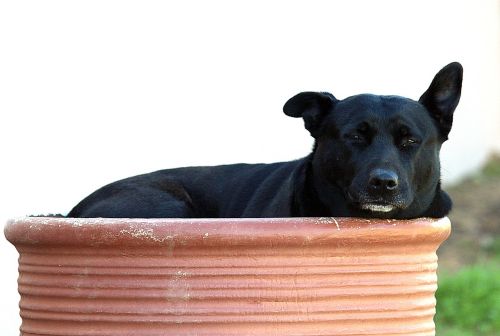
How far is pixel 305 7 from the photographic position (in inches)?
266

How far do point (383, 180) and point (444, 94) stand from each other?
617 mm

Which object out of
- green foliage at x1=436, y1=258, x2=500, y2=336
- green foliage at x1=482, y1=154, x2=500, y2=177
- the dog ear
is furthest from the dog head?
green foliage at x1=482, y1=154, x2=500, y2=177

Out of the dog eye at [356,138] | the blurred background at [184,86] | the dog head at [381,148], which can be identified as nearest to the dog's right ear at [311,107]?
the dog head at [381,148]

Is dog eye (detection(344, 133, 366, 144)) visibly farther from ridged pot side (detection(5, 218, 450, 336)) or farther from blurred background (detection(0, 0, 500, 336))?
blurred background (detection(0, 0, 500, 336))

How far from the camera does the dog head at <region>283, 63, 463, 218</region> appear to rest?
3.64m

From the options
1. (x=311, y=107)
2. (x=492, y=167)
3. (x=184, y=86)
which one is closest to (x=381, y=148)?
(x=311, y=107)

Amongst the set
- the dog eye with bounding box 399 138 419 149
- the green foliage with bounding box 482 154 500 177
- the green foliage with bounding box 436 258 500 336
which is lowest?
the green foliage with bounding box 436 258 500 336

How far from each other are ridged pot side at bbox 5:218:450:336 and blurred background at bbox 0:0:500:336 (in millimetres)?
2140

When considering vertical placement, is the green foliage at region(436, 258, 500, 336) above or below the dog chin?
below

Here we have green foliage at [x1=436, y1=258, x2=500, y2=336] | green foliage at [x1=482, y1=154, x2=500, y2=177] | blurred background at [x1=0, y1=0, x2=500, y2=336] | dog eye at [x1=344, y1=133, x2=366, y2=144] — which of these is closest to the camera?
dog eye at [x1=344, y1=133, x2=366, y2=144]

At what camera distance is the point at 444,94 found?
4000mm

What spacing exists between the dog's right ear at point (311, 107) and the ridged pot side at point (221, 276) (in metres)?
1.08

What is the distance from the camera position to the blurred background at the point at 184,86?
16.8ft

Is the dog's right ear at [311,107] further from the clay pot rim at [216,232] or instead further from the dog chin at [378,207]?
the clay pot rim at [216,232]
